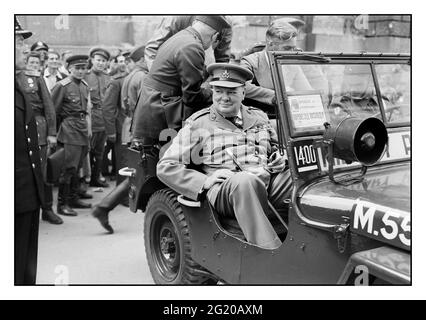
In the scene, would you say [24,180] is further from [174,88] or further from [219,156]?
[174,88]

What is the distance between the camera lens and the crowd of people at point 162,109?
10.0ft

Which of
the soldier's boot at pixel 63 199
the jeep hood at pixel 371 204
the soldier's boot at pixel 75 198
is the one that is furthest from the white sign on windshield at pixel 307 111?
the soldier's boot at pixel 75 198

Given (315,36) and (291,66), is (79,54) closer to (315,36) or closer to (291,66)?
(315,36)

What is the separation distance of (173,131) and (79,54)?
2.84 metres

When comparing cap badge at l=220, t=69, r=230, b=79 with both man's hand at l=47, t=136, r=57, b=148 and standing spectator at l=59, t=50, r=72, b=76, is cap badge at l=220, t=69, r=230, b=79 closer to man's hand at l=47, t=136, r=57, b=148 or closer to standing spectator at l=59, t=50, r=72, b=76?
man's hand at l=47, t=136, r=57, b=148

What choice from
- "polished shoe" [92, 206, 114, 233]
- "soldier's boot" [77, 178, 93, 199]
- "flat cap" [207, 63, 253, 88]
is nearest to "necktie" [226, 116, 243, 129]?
"flat cap" [207, 63, 253, 88]

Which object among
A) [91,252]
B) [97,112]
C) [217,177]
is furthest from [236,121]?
[97,112]

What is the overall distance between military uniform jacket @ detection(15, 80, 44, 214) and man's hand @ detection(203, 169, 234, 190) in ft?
3.41

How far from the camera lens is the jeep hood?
92.1 inches

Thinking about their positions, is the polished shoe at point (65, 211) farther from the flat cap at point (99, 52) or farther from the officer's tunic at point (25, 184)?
the officer's tunic at point (25, 184)

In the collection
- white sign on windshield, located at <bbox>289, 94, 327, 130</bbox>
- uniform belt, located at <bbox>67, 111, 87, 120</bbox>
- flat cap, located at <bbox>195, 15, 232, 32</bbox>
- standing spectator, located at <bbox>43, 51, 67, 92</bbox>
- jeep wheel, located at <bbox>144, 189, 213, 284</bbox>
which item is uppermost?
flat cap, located at <bbox>195, 15, 232, 32</bbox>

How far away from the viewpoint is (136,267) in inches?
174
